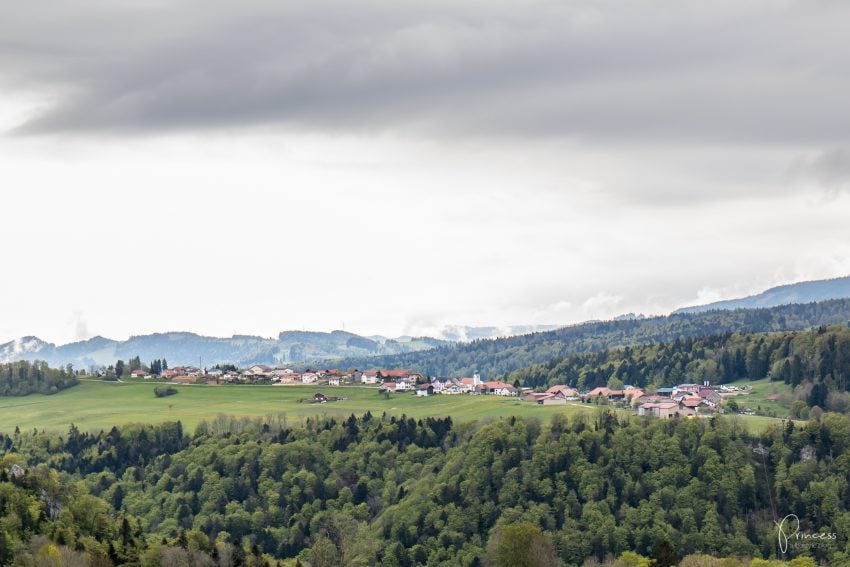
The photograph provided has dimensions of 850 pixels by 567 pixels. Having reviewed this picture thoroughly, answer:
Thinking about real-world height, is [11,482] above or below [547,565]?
above

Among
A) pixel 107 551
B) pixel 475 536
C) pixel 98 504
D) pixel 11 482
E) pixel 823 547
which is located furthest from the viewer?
pixel 475 536

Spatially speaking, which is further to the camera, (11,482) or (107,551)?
(11,482)

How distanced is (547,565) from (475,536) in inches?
1423

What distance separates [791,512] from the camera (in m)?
191

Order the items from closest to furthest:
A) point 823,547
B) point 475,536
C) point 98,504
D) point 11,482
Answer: point 11,482
point 98,504
point 823,547
point 475,536

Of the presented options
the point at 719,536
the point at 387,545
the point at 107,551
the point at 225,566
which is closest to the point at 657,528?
the point at 719,536

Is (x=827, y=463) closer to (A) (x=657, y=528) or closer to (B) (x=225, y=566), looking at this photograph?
(A) (x=657, y=528)

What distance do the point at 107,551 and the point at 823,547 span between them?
340 ft

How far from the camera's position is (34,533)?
464 ft

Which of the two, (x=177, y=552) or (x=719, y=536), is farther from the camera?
(x=719, y=536)

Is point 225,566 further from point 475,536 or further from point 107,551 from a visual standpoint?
point 475,536

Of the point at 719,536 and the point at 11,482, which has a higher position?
the point at 11,482

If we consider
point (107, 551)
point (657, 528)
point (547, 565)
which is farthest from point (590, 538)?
point (107, 551)

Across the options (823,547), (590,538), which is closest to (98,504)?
(590,538)
